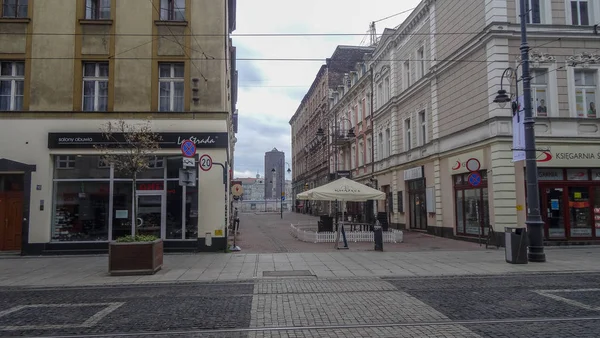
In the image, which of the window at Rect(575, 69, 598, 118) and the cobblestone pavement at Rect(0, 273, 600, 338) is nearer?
the cobblestone pavement at Rect(0, 273, 600, 338)

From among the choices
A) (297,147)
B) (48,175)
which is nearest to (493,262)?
(48,175)

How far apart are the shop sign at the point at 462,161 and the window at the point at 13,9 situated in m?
17.7

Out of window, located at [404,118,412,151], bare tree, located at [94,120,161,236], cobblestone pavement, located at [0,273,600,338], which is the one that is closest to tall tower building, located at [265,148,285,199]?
window, located at [404,118,412,151]

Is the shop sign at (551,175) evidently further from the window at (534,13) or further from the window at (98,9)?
the window at (98,9)

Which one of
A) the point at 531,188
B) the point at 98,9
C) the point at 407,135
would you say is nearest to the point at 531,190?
the point at 531,188

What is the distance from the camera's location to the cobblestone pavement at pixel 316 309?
6.12 meters

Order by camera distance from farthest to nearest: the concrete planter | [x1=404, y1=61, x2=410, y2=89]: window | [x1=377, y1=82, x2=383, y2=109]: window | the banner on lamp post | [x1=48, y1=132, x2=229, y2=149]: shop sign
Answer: [x1=377, y1=82, x2=383, y2=109]: window < [x1=404, y1=61, x2=410, y2=89]: window < [x1=48, y1=132, x2=229, y2=149]: shop sign < the banner on lamp post < the concrete planter

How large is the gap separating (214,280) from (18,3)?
43.5 feet

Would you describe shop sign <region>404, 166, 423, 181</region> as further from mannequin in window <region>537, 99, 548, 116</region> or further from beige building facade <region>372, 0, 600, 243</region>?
mannequin in window <region>537, 99, 548, 116</region>

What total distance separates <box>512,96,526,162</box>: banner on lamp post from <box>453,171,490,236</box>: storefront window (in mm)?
4537

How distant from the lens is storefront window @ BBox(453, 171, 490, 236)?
18.5m

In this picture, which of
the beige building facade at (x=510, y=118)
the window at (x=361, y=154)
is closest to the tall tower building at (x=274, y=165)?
the window at (x=361, y=154)

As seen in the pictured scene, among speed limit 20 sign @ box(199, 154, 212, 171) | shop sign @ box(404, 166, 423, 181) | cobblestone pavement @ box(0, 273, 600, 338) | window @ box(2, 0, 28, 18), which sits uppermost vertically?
window @ box(2, 0, 28, 18)

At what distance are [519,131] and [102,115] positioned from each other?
45.8ft
